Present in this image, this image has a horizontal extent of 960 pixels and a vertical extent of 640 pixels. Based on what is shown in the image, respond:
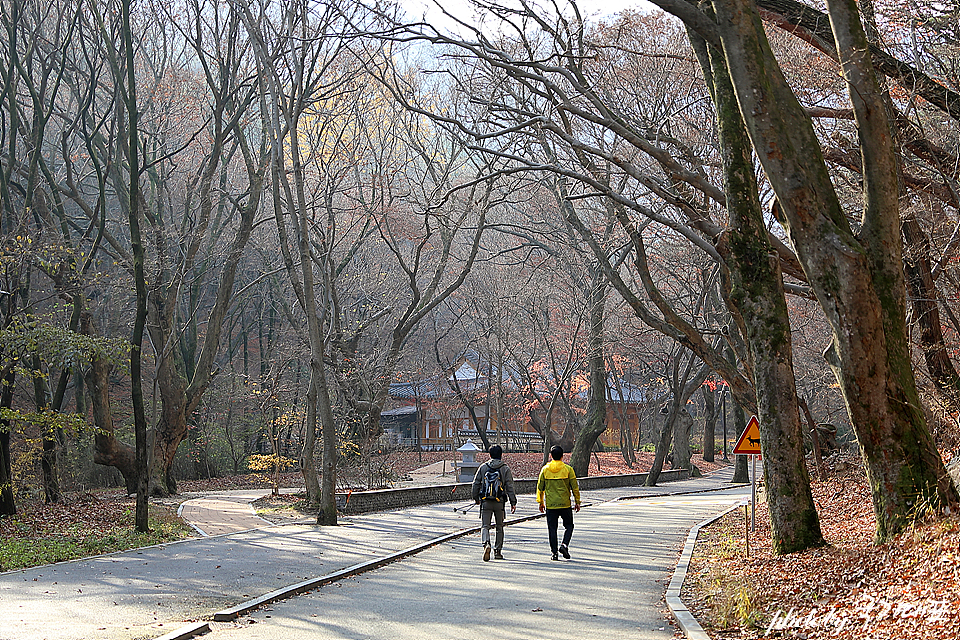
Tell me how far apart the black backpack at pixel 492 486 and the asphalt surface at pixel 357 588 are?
0.93 metres

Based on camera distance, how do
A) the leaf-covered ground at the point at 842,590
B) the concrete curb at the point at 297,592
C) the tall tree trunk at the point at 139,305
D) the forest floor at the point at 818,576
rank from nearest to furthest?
1. the leaf-covered ground at the point at 842,590
2. the forest floor at the point at 818,576
3. the concrete curb at the point at 297,592
4. the tall tree trunk at the point at 139,305

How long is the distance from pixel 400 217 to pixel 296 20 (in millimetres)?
9933

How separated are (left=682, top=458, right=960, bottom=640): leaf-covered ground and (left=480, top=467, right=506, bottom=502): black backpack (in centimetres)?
313

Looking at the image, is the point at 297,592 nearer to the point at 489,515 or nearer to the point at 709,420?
the point at 489,515

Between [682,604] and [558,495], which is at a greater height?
[558,495]

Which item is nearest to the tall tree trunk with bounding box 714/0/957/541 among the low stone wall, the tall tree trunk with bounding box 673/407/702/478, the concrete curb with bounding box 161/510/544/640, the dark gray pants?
the dark gray pants

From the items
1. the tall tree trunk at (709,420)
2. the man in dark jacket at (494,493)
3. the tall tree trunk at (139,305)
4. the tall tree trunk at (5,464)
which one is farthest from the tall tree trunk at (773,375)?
the tall tree trunk at (709,420)

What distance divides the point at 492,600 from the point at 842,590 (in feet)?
11.3

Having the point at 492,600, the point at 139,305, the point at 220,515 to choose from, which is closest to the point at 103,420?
the point at 220,515

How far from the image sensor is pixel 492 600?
9.24 meters

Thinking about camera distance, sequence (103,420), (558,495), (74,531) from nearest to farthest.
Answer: (558,495), (74,531), (103,420)

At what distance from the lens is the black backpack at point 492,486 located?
13.1 meters

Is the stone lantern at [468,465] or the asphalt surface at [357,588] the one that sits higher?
the stone lantern at [468,465]

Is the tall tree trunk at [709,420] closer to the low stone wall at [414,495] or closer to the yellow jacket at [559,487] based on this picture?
the low stone wall at [414,495]
